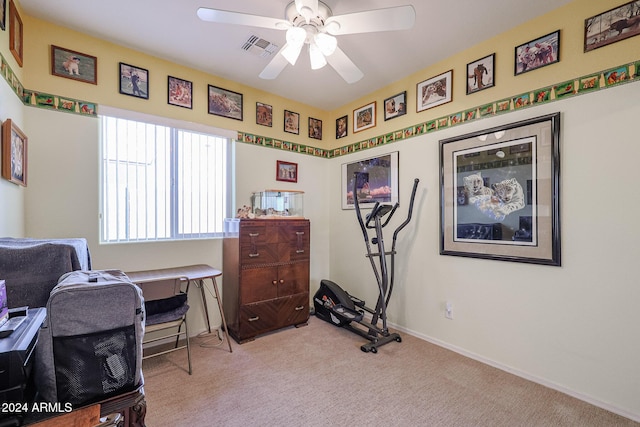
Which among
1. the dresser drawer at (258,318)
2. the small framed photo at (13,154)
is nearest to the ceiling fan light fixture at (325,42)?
the small framed photo at (13,154)

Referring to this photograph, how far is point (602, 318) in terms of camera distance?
183 centimetres

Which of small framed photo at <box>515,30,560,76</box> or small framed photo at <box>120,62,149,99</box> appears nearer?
small framed photo at <box>515,30,560,76</box>

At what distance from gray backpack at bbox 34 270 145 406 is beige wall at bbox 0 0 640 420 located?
1270mm

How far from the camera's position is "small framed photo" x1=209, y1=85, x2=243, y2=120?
2.98 m

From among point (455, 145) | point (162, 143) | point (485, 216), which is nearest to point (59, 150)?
point (162, 143)

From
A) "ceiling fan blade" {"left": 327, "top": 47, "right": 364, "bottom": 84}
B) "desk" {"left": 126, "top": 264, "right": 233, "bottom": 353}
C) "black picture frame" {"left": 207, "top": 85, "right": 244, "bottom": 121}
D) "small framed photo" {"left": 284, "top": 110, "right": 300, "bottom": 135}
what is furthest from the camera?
"small framed photo" {"left": 284, "top": 110, "right": 300, "bottom": 135}

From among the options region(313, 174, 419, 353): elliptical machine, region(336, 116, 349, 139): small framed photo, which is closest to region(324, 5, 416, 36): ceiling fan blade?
region(313, 174, 419, 353): elliptical machine

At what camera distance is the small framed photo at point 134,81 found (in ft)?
8.10

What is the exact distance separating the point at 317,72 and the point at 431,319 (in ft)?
9.12

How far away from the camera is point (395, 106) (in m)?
3.14

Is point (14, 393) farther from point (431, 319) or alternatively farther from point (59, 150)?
point (431, 319)

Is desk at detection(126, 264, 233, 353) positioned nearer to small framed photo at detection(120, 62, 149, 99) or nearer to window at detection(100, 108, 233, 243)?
window at detection(100, 108, 233, 243)

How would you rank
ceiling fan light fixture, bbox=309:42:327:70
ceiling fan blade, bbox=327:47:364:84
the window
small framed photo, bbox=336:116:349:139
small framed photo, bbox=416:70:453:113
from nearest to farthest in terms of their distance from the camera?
1. ceiling fan light fixture, bbox=309:42:327:70
2. ceiling fan blade, bbox=327:47:364:84
3. the window
4. small framed photo, bbox=416:70:453:113
5. small framed photo, bbox=336:116:349:139

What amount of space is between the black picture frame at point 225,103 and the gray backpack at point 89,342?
2.35 metres
